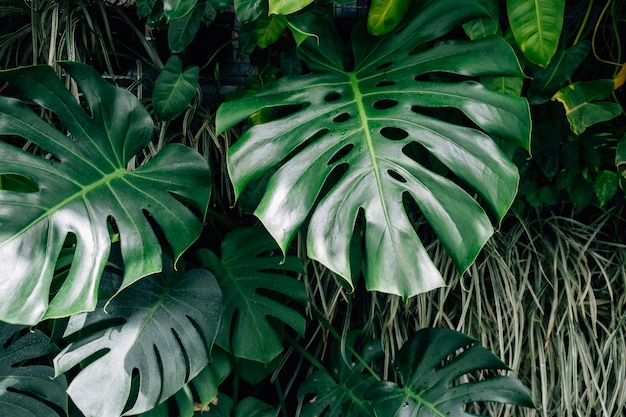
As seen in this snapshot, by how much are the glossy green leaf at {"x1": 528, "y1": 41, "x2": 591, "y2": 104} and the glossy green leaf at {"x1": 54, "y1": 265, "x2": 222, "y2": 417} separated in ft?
2.53

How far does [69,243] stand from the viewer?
109cm

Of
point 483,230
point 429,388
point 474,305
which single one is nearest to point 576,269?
point 474,305

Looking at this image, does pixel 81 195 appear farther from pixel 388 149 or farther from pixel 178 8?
pixel 388 149

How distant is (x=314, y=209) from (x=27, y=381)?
0.65m

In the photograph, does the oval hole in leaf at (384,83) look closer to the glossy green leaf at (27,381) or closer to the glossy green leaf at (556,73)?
the glossy green leaf at (556,73)

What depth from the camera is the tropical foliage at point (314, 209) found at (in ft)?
2.74

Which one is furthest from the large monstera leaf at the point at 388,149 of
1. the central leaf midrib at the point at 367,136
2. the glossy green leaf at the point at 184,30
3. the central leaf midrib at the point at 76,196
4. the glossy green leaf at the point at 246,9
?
the glossy green leaf at the point at 184,30

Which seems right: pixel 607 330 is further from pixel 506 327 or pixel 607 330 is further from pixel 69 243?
pixel 69 243

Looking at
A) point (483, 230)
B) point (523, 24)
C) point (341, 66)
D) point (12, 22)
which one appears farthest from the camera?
point (12, 22)

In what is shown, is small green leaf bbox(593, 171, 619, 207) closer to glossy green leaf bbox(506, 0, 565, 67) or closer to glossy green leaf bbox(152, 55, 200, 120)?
glossy green leaf bbox(506, 0, 565, 67)

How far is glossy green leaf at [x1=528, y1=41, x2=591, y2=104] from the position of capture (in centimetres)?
113

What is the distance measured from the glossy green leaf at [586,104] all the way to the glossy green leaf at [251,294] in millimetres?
641

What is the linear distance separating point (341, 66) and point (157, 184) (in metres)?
0.41

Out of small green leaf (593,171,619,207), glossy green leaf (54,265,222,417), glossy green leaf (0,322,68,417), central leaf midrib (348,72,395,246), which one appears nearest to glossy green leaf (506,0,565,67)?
central leaf midrib (348,72,395,246)
